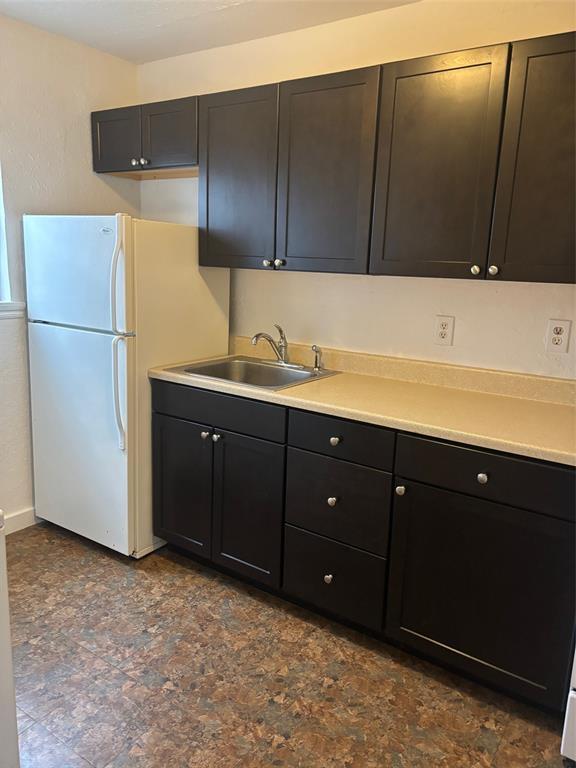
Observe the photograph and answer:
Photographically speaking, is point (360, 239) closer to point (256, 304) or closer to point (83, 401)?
point (256, 304)

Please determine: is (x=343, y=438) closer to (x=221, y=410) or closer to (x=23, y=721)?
(x=221, y=410)

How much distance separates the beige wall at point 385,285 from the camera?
2104mm

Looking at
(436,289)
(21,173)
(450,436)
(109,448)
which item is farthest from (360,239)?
(21,173)

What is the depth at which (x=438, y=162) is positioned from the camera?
193 cm

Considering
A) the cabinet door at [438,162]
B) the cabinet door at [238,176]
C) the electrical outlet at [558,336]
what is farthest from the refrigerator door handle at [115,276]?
the electrical outlet at [558,336]

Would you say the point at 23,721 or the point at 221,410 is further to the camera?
the point at 221,410

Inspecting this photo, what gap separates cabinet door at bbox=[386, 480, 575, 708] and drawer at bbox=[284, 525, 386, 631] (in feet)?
0.22

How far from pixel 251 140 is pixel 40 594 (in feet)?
6.89

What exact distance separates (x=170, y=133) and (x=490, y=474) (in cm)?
204

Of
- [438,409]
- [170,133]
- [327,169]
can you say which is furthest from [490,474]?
[170,133]

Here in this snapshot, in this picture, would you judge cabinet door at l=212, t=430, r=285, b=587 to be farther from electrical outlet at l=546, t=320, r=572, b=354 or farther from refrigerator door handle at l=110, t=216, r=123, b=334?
electrical outlet at l=546, t=320, r=572, b=354

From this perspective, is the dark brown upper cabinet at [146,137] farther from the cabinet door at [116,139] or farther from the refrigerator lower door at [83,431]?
the refrigerator lower door at [83,431]

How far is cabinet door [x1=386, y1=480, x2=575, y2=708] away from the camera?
1668mm

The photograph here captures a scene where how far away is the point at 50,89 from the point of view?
2717 mm
